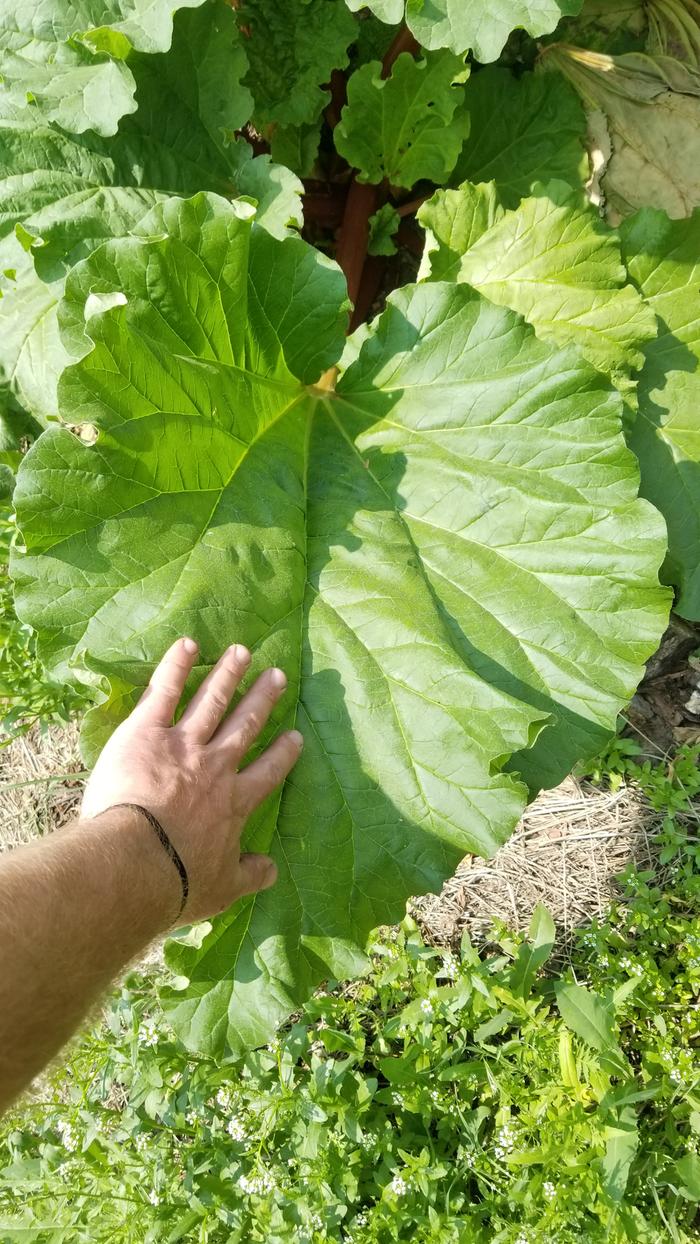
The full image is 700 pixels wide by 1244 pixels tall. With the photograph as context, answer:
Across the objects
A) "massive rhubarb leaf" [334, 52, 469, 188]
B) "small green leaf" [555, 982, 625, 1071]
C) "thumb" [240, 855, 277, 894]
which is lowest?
"small green leaf" [555, 982, 625, 1071]

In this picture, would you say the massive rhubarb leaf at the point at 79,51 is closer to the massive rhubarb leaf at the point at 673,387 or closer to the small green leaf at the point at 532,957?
the massive rhubarb leaf at the point at 673,387

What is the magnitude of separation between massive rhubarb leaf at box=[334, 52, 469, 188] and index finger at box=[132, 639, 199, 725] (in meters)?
1.61

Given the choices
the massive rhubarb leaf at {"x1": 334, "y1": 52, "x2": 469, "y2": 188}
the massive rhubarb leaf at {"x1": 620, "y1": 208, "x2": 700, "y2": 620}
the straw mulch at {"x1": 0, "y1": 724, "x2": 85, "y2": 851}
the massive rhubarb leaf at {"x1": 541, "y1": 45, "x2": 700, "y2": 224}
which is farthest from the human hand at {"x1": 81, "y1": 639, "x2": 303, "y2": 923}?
the massive rhubarb leaf at {"x1": 541, "y1": 45, "x2": 700, "y2": 224}

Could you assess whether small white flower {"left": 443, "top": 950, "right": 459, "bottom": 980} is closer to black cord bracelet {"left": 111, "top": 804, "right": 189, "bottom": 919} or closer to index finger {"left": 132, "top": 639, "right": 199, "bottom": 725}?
black cord bracelet {"left": 111, "top": 804, "right": 189, "bottom": 919}

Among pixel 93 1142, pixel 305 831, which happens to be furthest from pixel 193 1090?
pixel 305 831

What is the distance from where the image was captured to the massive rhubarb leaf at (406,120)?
7.80 ft

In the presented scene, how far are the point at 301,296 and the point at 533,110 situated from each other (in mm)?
Answer: 1168

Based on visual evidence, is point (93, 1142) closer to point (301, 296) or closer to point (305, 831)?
point (305, 831)

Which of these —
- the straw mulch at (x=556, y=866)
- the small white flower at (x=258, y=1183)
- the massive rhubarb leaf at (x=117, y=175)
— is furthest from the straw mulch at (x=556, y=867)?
the massive rhubarb leaf at (x=117, y=175)

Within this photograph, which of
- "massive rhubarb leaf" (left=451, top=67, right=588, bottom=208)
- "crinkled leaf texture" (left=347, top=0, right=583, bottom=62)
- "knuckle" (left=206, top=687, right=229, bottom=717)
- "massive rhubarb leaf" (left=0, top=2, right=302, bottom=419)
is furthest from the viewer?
"massive rhubarb leaf" (left=451, top=67, right=588, bottom=208)

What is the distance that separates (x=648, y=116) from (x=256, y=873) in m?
2.29

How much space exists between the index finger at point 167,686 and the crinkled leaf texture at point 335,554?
5cm

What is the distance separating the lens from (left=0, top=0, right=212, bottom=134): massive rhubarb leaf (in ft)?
6.49

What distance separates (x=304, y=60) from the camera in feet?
8.00
